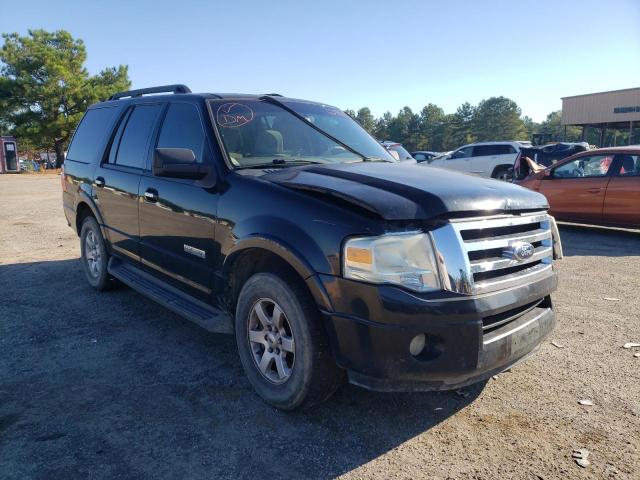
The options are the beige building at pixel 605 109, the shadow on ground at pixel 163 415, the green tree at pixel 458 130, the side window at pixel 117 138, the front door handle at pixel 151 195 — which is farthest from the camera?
the green tree at pixel 458 130

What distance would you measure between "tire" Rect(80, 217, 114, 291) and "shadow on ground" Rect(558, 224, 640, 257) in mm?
6534

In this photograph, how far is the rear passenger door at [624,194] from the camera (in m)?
8.23

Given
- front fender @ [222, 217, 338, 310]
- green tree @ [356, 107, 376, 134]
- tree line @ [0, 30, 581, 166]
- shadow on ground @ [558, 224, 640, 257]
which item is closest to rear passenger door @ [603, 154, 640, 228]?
shadow on ground @ [558, 224, 640, 257]

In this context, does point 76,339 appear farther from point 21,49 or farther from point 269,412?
point 21,49

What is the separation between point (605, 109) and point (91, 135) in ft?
163

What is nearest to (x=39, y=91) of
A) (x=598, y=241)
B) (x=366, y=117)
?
(x=598, y=241)

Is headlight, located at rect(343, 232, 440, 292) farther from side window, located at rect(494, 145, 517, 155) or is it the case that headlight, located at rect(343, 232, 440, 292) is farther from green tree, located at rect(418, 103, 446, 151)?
green tree, located at rect(418, 103, 446, 151)

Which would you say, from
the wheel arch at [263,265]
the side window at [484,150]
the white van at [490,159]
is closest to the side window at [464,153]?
the white van at [490,159]

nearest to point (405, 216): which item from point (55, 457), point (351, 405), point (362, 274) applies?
point (362, 274)

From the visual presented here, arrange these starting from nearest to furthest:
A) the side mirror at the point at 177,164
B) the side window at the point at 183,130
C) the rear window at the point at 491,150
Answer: the side mirror at the point at 177,164
the side window at the point at 183,130
the rear window at the point at 491,150

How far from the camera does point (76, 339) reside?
3990mm

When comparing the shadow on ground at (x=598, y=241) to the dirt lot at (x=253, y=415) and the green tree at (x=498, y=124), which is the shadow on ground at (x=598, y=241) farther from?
the green tree at (x=498, y=124)

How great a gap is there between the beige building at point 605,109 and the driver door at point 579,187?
38.8 meters

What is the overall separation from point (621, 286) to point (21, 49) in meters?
43.7
